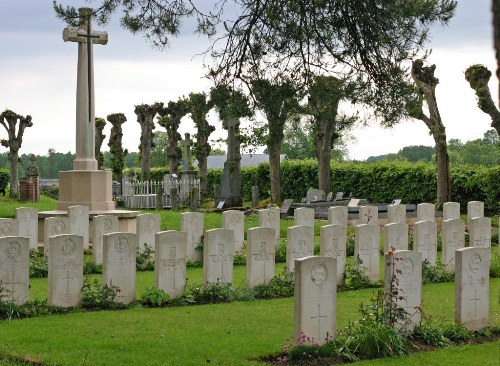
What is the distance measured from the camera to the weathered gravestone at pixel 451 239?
49.5 ft

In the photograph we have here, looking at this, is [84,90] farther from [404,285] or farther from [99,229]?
[404,285]

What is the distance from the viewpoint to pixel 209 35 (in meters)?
11.3

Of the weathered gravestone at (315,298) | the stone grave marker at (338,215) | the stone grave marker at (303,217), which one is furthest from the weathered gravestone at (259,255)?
the stone grave marker at (338,215)

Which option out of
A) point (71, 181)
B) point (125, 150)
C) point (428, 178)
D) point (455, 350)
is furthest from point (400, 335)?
point (125, 150)

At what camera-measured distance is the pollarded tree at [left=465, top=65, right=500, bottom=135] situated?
2484cm

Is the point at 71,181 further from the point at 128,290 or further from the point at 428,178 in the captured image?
the point at 428,178

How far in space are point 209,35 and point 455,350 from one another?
5.10 meters

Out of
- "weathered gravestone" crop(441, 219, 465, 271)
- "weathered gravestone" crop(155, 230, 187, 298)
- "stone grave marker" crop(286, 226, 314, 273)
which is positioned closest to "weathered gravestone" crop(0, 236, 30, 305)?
"weathered gravestone" crop(155, 230, 187, 298)

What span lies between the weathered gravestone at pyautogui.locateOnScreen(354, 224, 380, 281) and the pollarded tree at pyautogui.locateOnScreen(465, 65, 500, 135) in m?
11.8

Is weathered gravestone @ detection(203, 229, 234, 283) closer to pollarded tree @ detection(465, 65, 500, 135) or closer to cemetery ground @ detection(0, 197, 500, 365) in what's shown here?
cemetery ground @ detection(0, 197, 500, 365)

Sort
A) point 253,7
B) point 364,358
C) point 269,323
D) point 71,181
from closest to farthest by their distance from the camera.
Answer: point 364,358 → point 269,323 → point 253,7 → point 71,181

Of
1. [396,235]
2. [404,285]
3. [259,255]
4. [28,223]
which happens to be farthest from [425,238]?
[28,223]

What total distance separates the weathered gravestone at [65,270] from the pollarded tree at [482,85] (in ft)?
54.2

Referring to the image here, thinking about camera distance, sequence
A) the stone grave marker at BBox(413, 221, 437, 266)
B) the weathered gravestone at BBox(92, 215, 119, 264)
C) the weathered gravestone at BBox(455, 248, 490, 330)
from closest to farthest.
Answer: the weathered gravestone at BBox(455, 248, 490, 330) → the stone grave marker at BBox(413, 221, 437, 266) → the weathered gravestone at BBox(92, 215, 119, 264)
